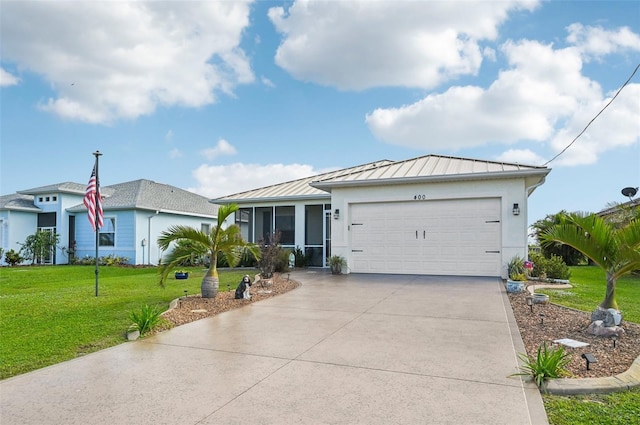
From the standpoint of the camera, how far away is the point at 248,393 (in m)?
3.77

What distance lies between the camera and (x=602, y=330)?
5676 millimetres

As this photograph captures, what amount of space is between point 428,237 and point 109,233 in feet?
61.0

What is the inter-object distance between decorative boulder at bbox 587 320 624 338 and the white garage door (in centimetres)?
672

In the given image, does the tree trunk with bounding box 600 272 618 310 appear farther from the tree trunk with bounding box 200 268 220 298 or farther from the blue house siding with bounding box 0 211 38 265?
the blue house siding with bounding box 0 211 38 265

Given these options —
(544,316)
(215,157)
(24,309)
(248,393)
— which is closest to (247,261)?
(215,157)

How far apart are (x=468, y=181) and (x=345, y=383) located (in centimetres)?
1015

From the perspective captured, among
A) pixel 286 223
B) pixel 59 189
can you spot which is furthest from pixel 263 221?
pixel 59 189

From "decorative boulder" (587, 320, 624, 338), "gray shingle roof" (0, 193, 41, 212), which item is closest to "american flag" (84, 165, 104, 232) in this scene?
"decorative boulder" (587, 320, 624, 338)

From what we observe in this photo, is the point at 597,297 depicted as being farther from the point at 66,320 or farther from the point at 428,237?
the point at 66,320

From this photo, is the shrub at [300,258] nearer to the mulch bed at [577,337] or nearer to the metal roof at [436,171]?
the metal roof at [436,171]

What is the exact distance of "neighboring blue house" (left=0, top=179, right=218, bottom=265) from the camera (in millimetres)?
21828

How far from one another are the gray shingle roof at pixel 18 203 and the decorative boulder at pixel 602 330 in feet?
93.4

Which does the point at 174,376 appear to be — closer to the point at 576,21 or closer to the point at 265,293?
the point at 265,293

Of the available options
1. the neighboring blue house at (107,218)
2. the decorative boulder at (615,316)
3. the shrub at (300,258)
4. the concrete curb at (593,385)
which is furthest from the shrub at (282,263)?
the concrete curb at (593,385)
